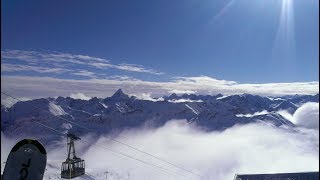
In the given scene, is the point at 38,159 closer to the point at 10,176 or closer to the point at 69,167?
the point at 10,176

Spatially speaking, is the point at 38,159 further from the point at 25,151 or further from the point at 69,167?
the point at 69,167

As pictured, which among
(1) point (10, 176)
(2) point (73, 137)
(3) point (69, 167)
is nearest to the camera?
(1) point (10, 176)

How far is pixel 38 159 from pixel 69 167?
53.6m

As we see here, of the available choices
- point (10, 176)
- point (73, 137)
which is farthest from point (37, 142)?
point (73, 137)

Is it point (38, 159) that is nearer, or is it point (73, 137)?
point (38, 159)

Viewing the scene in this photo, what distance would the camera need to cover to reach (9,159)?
17.6ft

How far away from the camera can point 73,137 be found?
6109 centimetres

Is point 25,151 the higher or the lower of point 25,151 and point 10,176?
the higher

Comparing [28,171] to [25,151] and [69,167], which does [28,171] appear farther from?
[69,167]

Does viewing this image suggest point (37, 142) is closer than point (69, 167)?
Yes

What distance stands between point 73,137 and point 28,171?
188 ft

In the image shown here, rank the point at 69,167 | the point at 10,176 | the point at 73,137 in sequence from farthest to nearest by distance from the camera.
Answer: the point at 73,137 < the point at 69,167 < the point at 10,176

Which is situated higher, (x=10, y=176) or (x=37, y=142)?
(x=37, y=142)

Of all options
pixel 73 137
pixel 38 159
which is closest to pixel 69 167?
pixel 73 137
